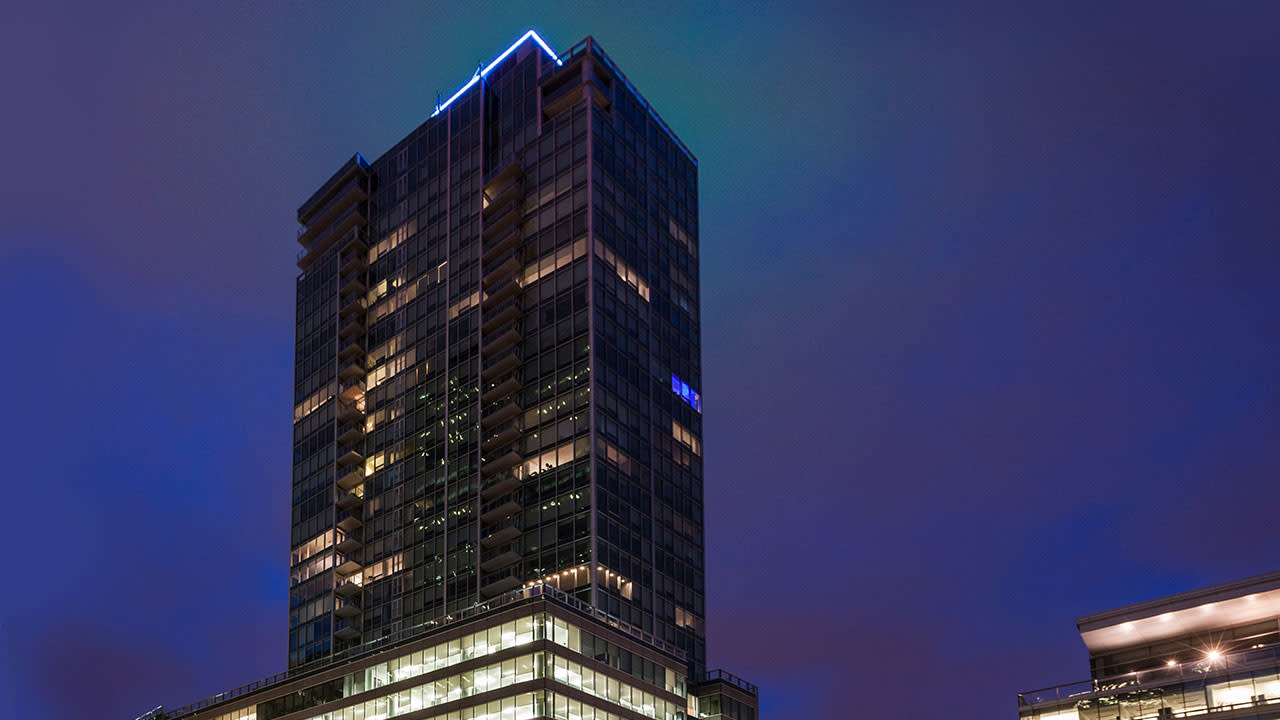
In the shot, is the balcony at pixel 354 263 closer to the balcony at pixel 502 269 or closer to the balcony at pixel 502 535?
the balcony at pixel 502 269

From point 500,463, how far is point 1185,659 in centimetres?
7676

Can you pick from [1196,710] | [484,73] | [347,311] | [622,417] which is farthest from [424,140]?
[1196,710]

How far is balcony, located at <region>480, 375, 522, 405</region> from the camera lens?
463 ft

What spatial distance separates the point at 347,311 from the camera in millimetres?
169125

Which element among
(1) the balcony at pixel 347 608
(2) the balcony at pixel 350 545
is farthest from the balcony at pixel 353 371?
(1) the balcony at pixel 347 608

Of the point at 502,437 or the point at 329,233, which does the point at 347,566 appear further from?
the point at 329,233

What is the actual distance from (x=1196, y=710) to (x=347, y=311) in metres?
123

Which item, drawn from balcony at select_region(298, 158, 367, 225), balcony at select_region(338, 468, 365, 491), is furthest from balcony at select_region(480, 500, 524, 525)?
balcony at select_region(298, 158, 367, 225)

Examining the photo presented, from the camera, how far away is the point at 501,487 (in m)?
137

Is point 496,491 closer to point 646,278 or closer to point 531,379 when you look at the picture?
point 531,379

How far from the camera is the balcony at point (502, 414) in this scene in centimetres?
13875

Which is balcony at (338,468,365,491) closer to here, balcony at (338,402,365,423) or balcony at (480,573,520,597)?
balcony at (338,402,365,423)

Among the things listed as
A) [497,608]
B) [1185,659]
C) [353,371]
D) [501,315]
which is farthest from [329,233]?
[1185,659]

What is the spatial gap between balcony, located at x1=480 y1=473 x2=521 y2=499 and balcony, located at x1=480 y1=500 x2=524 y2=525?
6.53ft
